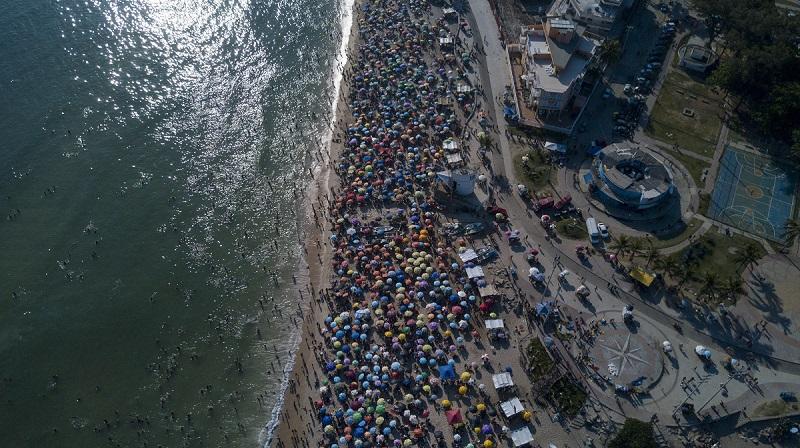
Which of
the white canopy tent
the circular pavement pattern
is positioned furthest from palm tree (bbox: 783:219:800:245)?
the white canopy tent

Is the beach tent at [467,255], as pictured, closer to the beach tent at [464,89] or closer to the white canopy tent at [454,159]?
the white canopy tent at [454,159]

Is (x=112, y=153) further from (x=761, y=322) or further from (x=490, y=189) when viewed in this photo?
(x=761, y=322)

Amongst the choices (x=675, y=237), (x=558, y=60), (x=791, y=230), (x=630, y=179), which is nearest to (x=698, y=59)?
(x=558, y=60)

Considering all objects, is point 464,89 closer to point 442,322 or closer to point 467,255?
point 467,255

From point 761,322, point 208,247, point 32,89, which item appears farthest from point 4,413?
point 761,322

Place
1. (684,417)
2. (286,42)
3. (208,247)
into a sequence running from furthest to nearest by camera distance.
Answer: (286,42), (208,247), (684,417)

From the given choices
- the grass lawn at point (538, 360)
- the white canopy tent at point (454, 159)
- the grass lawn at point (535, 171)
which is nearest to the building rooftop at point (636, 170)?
the grass lawn at point (535, 171)
